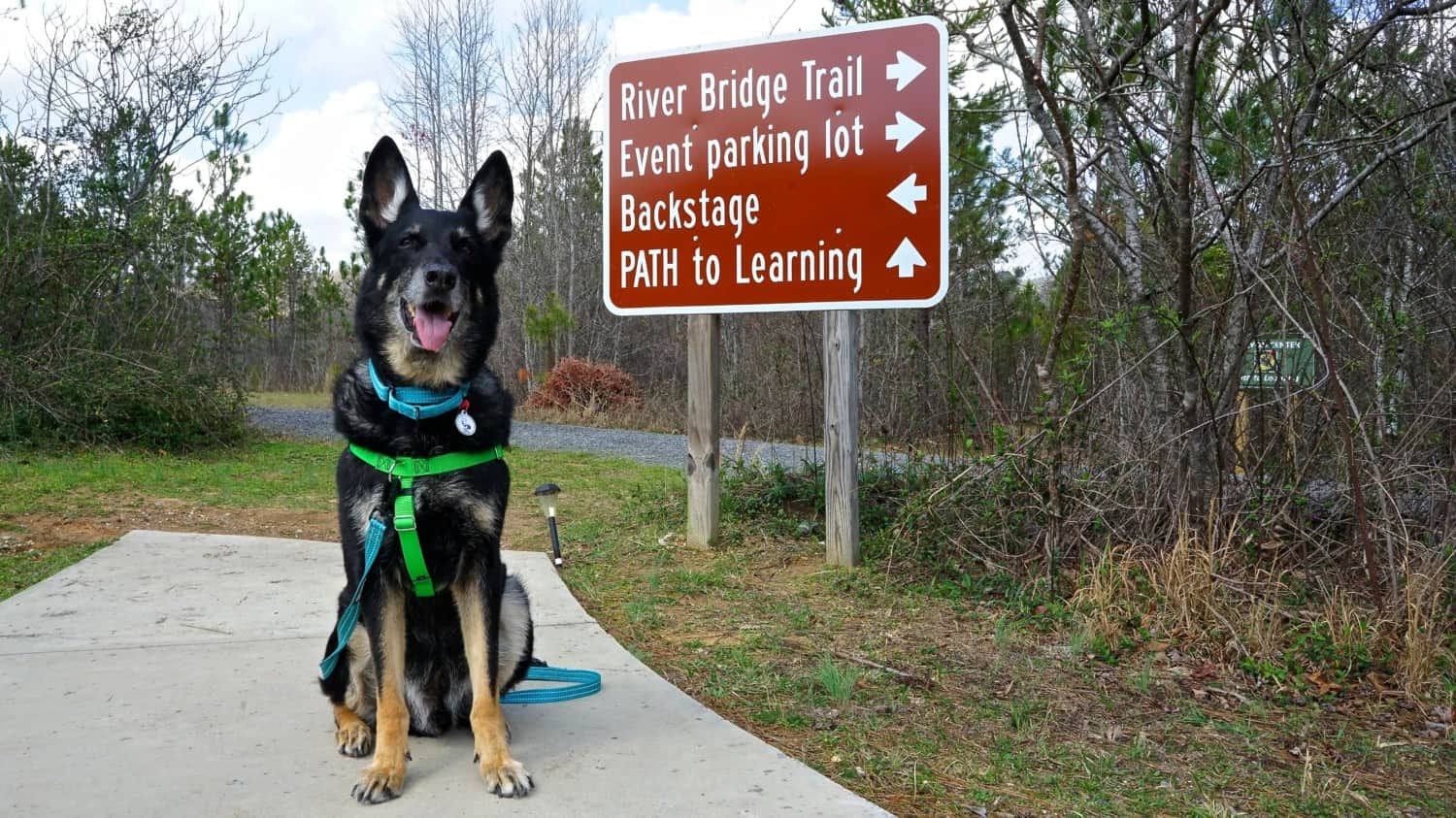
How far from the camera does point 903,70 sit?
5340 millimetres

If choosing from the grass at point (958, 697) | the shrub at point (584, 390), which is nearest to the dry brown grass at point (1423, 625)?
the grass at point (958, 697)

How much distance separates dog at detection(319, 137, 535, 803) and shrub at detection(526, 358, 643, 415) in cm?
1532

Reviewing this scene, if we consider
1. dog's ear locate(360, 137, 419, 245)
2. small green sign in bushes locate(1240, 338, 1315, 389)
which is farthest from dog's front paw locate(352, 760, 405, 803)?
small green sign in bushes locate(1240, 338, 1315, 389)

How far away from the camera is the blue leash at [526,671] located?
2.82 metres

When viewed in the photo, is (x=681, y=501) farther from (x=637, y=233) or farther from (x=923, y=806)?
(x=923, y=806)

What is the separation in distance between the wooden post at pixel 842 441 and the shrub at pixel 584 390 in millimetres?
12779

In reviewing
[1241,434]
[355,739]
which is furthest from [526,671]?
[1241,434]

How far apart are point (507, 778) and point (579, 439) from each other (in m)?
11.9

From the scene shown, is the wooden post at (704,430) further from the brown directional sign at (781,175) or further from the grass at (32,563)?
the grass at (32,563)

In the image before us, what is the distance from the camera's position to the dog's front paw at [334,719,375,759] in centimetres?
298

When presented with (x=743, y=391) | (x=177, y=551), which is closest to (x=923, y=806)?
(x=177, y=551)

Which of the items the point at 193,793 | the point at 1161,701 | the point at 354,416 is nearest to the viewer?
the point at 193,793

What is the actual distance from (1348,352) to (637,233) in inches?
154

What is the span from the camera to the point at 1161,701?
3709mm
